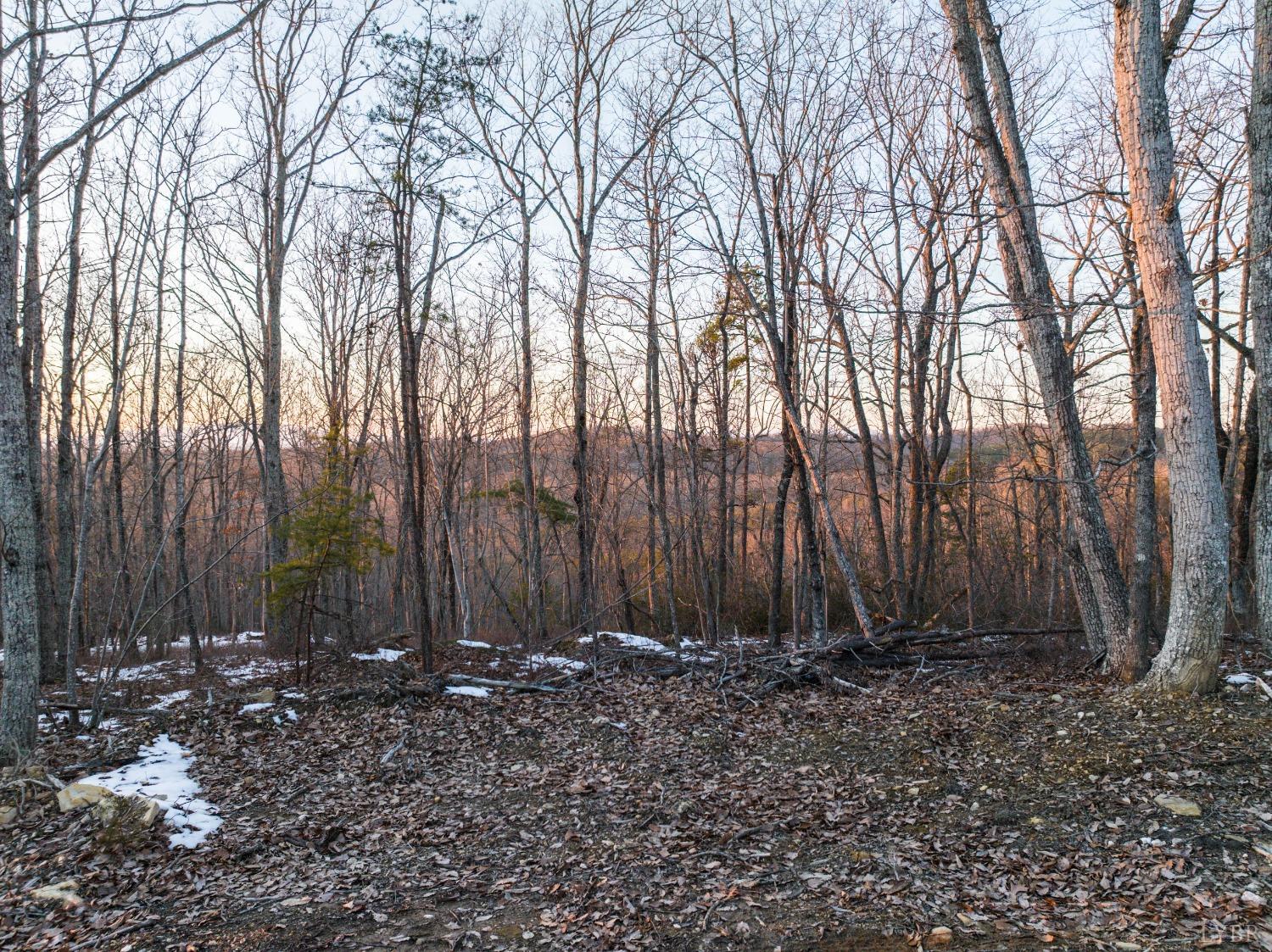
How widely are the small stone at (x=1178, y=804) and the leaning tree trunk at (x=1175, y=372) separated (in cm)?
125

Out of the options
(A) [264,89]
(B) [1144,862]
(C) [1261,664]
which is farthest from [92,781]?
(A) [264,89]

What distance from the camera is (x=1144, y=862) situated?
11.3 feet

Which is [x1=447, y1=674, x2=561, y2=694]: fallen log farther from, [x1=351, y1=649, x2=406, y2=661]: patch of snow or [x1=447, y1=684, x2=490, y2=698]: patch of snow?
[x1=351, y1=649, x2=406, y2=661]: patch of snow

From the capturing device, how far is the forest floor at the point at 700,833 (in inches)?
128

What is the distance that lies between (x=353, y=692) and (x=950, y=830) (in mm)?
5321

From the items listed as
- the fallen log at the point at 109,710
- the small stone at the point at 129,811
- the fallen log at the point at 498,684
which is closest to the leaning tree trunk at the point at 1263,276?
the fallen log at the point at 498,684

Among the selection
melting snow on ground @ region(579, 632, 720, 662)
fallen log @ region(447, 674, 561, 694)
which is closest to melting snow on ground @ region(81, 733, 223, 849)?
fallen log @ region(447, 674, 561, 694)

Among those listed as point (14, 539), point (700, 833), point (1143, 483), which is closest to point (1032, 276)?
point (1143, 483)

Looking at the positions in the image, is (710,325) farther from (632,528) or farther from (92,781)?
(92,781)

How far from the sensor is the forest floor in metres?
3.25

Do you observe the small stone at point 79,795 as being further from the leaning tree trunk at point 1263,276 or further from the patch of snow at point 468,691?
the leaning tree trunk at point 1263,276

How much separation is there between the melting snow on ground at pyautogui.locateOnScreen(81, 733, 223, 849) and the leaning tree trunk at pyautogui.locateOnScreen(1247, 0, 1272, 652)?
6.93 metres

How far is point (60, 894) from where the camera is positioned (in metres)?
3.61

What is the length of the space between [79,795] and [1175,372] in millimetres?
7352
